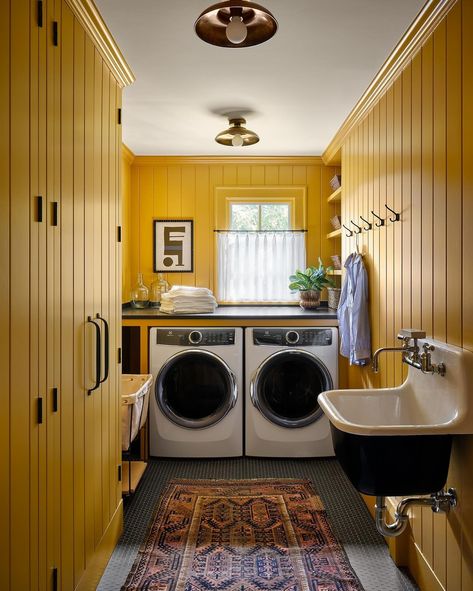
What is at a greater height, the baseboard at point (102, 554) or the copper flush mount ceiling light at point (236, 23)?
the copper flush mount ceiling light at point (236, 23)

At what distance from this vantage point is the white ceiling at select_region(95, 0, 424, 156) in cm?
203

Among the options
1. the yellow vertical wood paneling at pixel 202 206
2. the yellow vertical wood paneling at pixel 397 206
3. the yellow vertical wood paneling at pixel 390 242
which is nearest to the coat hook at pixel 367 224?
the yellow vertical wood paneling at pixel 390 242

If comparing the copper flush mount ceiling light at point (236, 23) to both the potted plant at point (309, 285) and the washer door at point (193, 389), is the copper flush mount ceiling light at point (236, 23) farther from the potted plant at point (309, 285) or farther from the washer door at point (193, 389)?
the potted plant at point (309, 285)

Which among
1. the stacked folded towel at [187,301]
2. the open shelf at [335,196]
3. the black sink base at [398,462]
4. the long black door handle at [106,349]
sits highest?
the open shelf at [335,196]

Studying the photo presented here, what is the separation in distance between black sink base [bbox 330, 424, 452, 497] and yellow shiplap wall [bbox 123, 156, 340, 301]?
2882 mm

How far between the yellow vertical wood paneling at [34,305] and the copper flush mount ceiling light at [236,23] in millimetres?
721

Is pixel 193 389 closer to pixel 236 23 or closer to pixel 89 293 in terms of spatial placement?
pixel 89 293

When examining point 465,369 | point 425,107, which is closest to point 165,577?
point 465,369

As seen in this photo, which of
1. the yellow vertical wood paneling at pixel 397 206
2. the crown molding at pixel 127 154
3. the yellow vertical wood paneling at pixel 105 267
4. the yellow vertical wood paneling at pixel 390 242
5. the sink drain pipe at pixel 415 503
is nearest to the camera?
the sink drain pipe at pixel 415 503

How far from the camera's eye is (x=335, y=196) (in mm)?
4145

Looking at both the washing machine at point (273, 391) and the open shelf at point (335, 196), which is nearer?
the washing machine at point (273, 391)

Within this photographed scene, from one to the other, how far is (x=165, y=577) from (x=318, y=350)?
→ 6.08ft

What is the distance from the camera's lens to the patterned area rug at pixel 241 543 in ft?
7.11

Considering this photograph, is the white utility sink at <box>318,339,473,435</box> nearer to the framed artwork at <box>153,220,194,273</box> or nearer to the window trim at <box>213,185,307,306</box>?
the window trim at <box>213,185,307,306</box>
